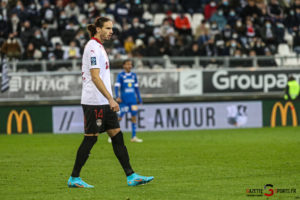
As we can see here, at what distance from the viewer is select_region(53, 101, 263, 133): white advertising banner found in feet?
75.7

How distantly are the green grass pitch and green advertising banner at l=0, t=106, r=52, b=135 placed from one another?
2.98 metres

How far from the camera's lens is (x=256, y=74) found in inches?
943

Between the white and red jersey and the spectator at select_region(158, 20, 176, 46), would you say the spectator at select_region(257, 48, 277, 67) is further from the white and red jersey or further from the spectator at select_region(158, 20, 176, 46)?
the white and red jersey

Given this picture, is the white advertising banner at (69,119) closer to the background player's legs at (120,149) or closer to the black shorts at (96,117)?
the background player's legs at (120,149)

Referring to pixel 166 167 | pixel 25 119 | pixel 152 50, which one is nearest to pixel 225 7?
pixel 152 50

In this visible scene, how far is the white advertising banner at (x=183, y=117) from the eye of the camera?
909 inches

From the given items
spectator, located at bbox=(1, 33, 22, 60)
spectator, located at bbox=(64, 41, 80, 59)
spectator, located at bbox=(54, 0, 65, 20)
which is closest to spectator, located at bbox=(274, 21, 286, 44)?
spectator, located at bbox=(64, 41, 80, 59)

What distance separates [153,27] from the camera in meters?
25.7

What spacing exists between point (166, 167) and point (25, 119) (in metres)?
12.3

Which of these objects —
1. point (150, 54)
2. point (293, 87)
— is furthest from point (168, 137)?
point (293, 87)

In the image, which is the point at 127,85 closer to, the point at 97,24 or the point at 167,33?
the point at 167,33

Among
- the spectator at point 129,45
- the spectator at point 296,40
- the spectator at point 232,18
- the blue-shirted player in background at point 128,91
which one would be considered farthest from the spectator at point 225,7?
the blue-shirted player in background at point 128,91

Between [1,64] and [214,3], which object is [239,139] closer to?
[1,64]

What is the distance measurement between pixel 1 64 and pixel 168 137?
639cm
